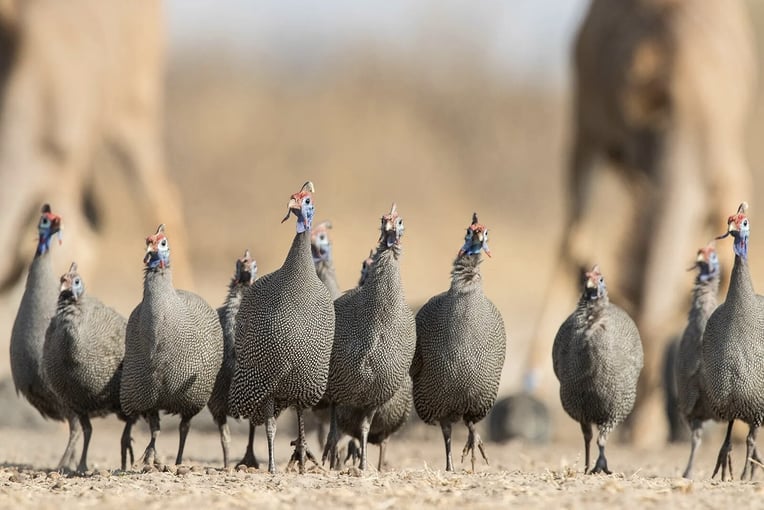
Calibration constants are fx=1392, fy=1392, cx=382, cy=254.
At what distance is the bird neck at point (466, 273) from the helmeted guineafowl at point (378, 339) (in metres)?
0.42

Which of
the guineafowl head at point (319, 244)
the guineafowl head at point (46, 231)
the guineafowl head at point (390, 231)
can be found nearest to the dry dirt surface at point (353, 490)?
the guineafowl head at point (390, 231)

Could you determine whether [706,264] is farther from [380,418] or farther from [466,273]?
[380,418]

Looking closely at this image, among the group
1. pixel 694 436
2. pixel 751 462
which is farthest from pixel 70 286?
Answer: pixel 751 462

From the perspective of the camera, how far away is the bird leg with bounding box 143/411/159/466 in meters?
8.88

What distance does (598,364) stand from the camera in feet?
29.6

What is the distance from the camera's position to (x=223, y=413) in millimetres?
9602

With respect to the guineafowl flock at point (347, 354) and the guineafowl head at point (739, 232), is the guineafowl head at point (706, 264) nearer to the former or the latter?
the guineafowl flock at point (347, 354)

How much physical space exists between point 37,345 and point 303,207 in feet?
8.88

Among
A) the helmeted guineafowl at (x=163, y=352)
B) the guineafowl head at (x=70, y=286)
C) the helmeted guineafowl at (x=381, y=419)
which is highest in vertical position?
the guineafowl head at (x=70, y=286)

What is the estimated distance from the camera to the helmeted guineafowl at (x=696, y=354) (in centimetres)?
979

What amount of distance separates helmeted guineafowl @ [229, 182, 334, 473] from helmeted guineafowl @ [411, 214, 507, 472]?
2.65 ft

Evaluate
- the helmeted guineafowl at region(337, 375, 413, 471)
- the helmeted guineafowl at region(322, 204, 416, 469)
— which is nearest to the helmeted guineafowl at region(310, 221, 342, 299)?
the helmeted guineafowl at region(337, 375, 413, 471)

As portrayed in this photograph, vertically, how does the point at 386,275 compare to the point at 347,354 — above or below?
above

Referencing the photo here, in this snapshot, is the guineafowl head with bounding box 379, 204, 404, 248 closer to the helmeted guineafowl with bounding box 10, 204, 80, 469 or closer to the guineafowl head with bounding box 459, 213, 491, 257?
the guineafowl head with bounding box 459, 213, 491, 257
